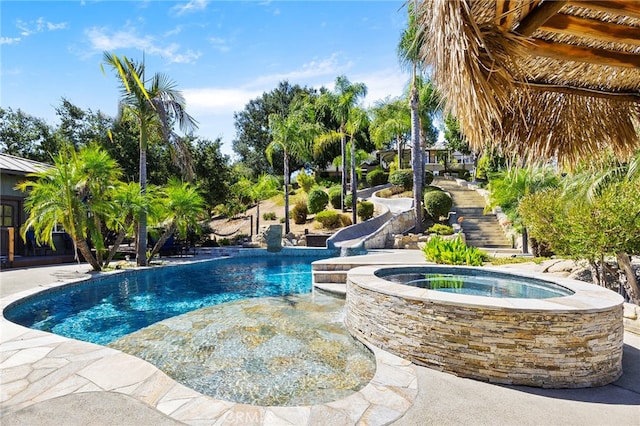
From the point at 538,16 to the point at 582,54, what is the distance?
3.88ft

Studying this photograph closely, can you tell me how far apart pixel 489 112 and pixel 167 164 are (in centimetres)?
2324

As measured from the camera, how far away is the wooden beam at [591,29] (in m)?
2.86

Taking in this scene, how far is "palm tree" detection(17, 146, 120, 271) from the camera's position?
1044cm

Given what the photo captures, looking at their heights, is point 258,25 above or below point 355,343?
above

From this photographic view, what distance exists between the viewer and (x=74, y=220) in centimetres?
1066

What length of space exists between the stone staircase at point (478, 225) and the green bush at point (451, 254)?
20.5ft

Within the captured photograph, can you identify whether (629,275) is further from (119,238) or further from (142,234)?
(119,238)

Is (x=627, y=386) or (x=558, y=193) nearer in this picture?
(x=627, y=386)

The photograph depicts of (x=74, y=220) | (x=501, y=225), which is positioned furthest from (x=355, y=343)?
(x=501, y=225)

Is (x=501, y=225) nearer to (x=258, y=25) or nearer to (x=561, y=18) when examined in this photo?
(x=258, y=25)

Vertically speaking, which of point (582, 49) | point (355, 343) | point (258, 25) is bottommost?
point (355, 343)

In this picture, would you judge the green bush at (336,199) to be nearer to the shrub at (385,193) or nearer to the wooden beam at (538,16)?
the shrub at (385,193)

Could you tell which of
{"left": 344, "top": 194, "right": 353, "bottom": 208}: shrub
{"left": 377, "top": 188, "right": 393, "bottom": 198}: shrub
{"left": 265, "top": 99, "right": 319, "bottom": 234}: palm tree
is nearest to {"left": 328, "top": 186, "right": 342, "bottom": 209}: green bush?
{"left": 344, "top": 194, "right": 353, "bottom": 208}: shrub

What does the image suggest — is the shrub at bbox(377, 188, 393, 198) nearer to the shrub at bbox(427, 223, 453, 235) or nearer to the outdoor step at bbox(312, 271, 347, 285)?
the shrub at bbox(427, 223, 453, 235)
